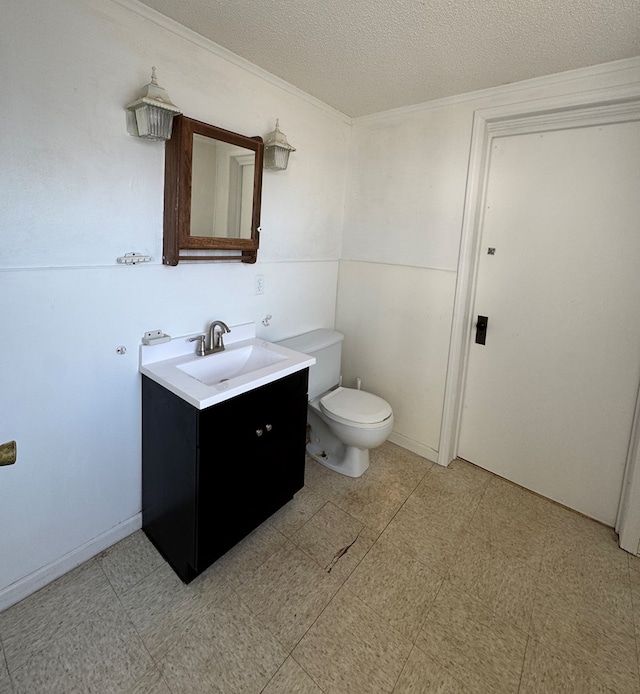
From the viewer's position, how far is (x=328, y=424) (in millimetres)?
2318

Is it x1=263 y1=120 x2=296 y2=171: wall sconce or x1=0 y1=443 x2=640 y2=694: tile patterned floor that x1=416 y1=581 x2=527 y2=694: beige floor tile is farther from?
x1=263 y1=120 x2=296 y2=171: wall sconce

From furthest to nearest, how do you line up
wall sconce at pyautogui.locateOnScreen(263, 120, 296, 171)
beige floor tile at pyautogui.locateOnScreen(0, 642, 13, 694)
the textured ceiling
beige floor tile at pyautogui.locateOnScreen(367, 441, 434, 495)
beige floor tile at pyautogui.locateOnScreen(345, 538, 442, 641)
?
1. beige floor tile at pyautogui.locateOnScreen(367, 441, 434, 495)
2. wall sconce at pyautogui.locateOnScreen(263, 120, 296, 171)
3. beige floor tile at pyautogui.locateOnScreen(345, 538, 442, 641)
4. the textured ceiling
5. beige floor tile at pyautogui.locateOnScreen(0, 642, 13, 694)

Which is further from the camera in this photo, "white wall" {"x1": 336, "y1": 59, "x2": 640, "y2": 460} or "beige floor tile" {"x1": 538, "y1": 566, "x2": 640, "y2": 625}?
Answer: "white wall" {"x1": 336, "y1": 59, "x2": 640, "y2": 460}

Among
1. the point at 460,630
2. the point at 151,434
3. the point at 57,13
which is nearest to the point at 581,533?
the point at 460,630

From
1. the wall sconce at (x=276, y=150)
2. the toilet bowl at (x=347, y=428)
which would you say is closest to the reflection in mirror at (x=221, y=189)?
the wall sconce at (x=276, y=150)

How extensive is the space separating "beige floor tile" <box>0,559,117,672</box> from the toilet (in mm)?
1295

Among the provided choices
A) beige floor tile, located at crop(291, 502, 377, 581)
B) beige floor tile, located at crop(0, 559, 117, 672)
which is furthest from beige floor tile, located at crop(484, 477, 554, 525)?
beige floor tile, located at crop(0, 559, 117, 672)

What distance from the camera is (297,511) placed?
207 cm

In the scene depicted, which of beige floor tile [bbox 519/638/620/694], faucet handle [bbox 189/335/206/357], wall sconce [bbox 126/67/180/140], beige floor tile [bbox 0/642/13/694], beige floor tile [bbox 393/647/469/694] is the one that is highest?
wall sconce [bbox 126/67/180/140]

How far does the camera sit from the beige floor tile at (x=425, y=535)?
181 centimetres

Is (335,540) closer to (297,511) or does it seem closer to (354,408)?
(297,511)

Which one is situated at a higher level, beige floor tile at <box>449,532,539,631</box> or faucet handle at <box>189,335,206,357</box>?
faucet handle at <box>189,335,206,357</box>

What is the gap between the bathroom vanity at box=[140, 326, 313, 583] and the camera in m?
1.51

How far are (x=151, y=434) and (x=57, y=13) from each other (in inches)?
61.6
